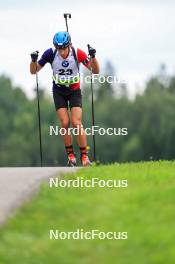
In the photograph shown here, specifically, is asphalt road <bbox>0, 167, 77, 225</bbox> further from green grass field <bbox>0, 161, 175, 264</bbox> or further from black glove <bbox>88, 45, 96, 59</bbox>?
black glove <bbox>88, 45, 96, 59</bbox>

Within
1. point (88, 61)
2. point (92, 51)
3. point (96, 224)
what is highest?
point (92, 51)

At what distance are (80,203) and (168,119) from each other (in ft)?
460

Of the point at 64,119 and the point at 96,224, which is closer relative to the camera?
the point at 96,224

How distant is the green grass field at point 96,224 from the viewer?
37.7 ft

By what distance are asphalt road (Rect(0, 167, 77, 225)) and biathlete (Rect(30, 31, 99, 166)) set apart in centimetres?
219

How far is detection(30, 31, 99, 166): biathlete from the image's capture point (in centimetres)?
1944

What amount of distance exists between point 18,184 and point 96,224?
3.51m

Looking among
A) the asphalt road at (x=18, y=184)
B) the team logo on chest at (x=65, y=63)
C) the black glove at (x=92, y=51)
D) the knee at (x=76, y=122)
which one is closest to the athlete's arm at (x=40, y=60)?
the team logo on chest at (x=65, y=63)

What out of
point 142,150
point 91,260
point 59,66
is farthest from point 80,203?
point 142,150

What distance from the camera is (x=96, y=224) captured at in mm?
12328

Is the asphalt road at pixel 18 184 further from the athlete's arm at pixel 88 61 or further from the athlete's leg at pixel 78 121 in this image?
the athlete's arm at pixel 88 61

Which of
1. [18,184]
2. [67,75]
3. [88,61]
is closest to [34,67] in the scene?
[67,75]

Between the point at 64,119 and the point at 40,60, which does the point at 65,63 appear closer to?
the point at 40,60

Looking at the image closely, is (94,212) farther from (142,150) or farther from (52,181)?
(142,150)
